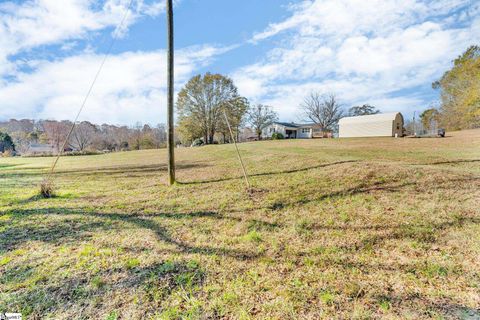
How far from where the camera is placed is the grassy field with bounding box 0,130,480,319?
2.29 metres

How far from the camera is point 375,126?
91.9ft

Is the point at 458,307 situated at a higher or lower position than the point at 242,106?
lower

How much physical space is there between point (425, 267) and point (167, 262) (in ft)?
11.0

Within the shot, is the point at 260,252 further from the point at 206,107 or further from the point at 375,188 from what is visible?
the point at 206,107

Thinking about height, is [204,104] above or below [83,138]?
above

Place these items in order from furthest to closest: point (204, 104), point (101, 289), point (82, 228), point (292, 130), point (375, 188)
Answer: point (292, 130), point (204, 104), point (375, 188), point (82, 228), point (101, 289)

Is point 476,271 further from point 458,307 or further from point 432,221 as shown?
point 432,221

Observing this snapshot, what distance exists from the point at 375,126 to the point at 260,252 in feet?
99.8

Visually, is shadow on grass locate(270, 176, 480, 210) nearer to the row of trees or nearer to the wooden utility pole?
the wooden utility pole

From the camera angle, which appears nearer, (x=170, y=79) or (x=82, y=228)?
(x=82, y=228)

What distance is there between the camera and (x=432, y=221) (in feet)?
12.3

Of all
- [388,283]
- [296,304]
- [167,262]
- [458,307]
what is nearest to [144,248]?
[167,262]

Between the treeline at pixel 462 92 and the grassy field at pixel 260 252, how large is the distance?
25.8 meters

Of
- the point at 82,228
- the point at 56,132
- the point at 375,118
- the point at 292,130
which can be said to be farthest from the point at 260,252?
the point at 56,132
